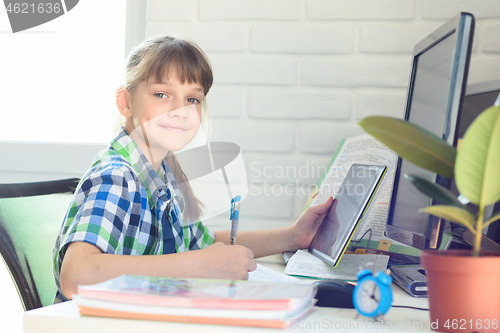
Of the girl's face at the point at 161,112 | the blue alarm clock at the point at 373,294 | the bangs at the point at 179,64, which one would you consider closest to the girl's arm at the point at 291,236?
the girl's face at the point at 161,112

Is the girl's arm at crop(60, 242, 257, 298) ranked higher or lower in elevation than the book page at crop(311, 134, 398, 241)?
lower

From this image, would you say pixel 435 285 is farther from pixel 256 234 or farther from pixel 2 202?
pixel 2 202

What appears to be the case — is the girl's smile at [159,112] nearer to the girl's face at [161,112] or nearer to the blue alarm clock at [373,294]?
the girl's face at [161,112]

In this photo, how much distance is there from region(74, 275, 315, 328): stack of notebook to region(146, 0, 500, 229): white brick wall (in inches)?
33.3

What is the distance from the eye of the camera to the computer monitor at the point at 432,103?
1.93ft

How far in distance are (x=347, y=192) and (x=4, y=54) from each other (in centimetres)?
137

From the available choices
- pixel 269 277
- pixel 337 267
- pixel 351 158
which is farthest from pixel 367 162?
pixel 269 277

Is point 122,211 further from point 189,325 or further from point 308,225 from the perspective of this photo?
point 308,225

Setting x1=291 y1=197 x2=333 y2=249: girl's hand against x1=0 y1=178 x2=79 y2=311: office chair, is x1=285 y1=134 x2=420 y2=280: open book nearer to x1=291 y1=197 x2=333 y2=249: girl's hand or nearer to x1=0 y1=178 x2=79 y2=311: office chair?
x1=291 y1=197 x2=333 y2=249: girl's hand

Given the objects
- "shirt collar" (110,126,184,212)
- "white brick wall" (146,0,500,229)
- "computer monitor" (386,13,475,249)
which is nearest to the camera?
"computer monitor" (386,13,475,249)

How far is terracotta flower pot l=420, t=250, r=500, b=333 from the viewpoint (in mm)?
438

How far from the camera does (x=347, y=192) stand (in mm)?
901

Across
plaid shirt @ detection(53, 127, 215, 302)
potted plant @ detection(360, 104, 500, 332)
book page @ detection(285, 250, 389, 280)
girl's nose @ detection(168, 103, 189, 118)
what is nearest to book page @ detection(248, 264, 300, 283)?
book page @ detection(285, 250, 389, 280)

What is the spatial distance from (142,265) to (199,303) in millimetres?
227
